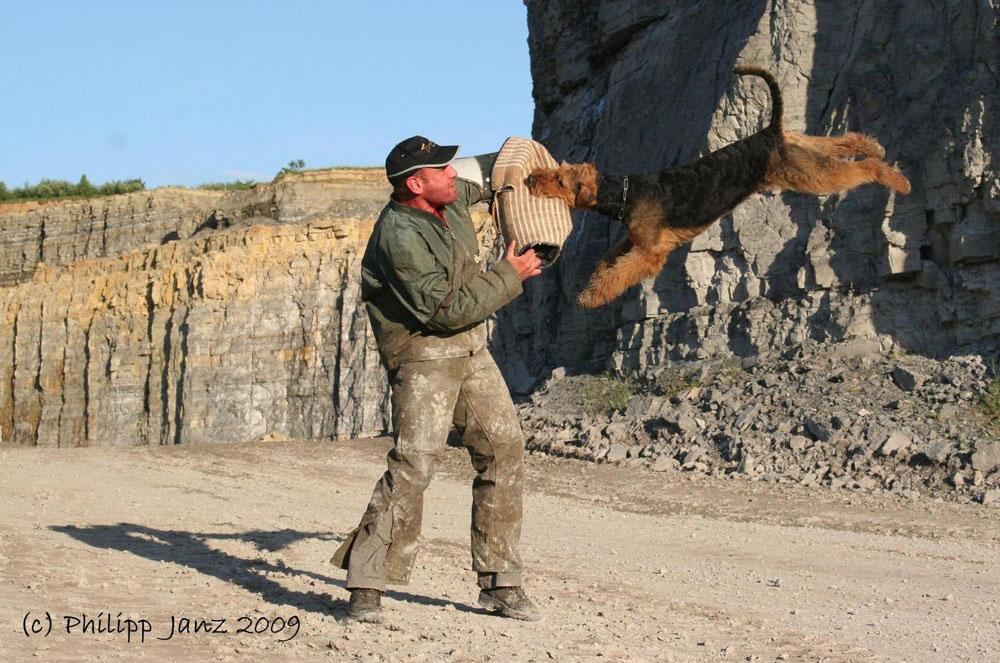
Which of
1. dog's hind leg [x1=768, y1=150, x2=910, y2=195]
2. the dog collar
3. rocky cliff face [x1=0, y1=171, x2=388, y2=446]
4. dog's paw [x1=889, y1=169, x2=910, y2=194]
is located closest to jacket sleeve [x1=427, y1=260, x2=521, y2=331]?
the dog collar

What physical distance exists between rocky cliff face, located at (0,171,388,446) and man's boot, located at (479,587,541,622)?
64.2 feet

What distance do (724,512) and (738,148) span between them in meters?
4.93

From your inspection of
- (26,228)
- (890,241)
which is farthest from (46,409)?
(890,241)

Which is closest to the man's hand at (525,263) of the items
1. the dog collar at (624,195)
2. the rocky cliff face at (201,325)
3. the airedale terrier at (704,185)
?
the airedale terrier at (704,185)

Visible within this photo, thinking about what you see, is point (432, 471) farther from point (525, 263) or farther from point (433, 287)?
Result: point (525, 263)

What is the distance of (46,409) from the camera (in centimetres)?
2980

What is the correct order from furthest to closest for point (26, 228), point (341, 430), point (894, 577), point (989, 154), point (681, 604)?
point (26, 228) < point (341, 430) < point (989, 154) < point (894, 577) < point (681, 604)

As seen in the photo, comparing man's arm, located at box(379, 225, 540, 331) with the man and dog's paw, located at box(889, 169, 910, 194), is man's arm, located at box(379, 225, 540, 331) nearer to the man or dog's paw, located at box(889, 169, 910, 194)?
the man

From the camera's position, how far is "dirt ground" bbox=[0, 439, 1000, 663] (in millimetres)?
4938

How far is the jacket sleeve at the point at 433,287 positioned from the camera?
533 centimetres

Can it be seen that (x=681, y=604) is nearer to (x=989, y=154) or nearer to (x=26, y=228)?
(x=989, y=154)

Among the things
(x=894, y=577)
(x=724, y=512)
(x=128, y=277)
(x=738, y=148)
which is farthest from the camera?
(x=128, y=277)

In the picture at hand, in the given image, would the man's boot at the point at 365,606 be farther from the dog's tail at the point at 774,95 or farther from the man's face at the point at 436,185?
the dog's tail at the point at 774,95

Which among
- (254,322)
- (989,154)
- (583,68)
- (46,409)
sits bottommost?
(46,409)
